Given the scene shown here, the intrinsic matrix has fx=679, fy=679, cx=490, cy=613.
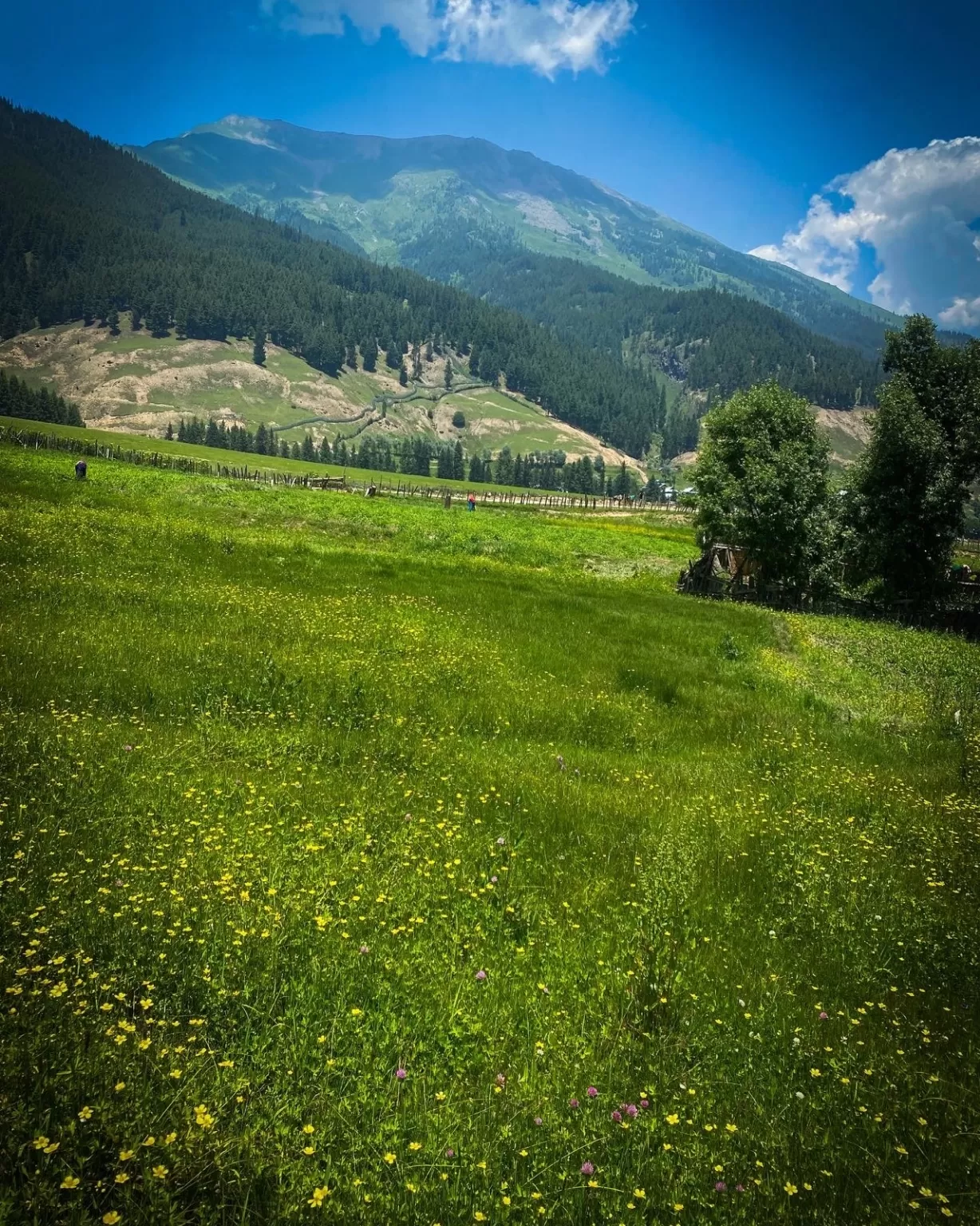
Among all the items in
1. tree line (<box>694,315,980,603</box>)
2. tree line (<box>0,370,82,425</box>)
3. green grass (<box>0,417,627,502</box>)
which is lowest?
tree line (<box>694,315,980,603</box>)

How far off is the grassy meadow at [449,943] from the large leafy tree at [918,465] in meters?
34.5

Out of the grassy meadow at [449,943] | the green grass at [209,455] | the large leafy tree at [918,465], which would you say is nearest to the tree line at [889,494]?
the large leafy tree at [918,465]

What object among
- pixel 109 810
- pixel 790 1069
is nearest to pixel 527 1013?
pixel 790 1069

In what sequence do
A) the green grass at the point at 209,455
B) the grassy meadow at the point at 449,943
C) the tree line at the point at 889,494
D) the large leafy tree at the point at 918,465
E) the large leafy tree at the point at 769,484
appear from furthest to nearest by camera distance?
the green grass at the point at 209,455, the large leafy tree at the point at 769,484, the tree line at the point at 889,494, the large leafy tree at the point at 918,465, the grassy meadow at the point at 449,943

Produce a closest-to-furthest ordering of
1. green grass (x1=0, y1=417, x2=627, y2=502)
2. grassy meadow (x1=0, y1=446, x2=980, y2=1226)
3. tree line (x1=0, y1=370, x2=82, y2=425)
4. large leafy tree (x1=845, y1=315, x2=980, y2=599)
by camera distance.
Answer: grassy meadow (x1=0, y1=446, x2=980, y2=1226)
large leafy tree (x1=845, y1=315, x2=980, y2=599)
green grass (x1=0, y1=417, x2=627, y2=502)
tree line (x1=0, y1=370, x2=82, y2=425)

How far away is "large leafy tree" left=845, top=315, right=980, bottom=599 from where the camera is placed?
148 ft

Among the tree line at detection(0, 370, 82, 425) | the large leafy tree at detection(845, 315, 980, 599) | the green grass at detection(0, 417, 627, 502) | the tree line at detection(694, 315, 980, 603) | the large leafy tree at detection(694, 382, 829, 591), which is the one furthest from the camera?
the tree line at detection(0, 370, 82, 425)

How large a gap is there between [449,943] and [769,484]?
4753 centimetres

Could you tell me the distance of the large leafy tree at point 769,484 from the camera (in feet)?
158

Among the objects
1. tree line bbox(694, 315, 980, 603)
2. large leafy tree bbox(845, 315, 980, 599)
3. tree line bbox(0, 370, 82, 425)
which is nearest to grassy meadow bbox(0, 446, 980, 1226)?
tree line bbox(694, 315, 980, 603)

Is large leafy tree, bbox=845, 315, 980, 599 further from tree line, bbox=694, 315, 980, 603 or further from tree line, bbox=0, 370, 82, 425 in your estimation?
tree line, bbox=0, 370, 82, 425

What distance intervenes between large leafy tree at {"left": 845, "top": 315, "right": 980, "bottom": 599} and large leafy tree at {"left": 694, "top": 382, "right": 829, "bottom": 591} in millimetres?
3523

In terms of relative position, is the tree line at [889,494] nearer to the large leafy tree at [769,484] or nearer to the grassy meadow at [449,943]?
the large leafy tree at [769,484]

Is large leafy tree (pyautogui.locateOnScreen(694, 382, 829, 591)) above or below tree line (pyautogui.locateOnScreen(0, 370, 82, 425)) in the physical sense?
below
